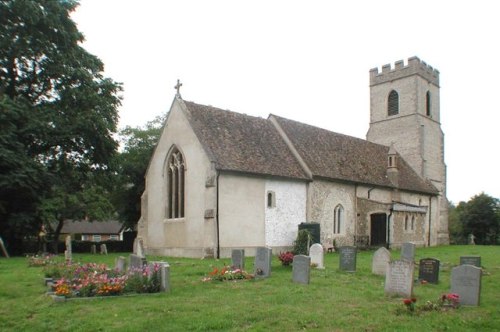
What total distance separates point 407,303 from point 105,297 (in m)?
7.07

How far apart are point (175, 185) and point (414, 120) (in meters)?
25.0

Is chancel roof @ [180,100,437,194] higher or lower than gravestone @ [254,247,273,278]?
higher

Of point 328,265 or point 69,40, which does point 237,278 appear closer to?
point 328,265

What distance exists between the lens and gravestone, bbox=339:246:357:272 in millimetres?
17984

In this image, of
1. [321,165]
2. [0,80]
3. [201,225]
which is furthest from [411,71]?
[0,80]

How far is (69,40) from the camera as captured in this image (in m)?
28.6

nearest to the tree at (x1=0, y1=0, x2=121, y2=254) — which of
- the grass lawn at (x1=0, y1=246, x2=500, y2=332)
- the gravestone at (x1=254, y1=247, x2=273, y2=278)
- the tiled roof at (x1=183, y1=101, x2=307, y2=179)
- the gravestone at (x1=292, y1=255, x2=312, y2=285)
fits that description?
the tiled roof at (x1=183, y1=101, x2=307, y2=179)

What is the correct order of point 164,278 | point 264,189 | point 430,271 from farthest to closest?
point 264,189 < point 430,271 < point 164,278

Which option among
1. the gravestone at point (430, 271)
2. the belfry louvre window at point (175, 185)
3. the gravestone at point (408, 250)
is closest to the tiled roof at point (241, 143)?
the belfry louvre window at point (175, 185)

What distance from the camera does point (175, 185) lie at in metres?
28.4

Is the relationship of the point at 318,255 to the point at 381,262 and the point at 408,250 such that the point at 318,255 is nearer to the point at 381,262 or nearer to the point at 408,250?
the point at 381,262

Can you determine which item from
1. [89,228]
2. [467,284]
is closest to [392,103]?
[467,284]

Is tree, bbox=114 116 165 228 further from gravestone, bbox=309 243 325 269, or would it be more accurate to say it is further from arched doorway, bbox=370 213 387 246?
gravestone, bbox=309 243 325 269

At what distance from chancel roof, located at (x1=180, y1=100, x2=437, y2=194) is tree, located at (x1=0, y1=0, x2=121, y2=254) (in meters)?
5.98
